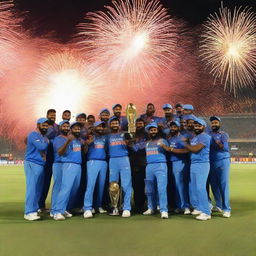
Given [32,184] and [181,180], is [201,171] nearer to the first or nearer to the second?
[181,180]

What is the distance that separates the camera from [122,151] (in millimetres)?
7445

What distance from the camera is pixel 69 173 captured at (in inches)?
279

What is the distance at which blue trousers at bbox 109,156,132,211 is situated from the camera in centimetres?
737

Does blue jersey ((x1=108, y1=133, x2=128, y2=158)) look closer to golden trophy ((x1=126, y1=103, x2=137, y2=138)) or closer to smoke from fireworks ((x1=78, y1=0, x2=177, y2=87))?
golden trophy ((x1=126, y1=103, x2=137, y2=138))

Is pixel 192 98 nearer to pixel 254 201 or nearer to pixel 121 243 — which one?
pixel 254 201

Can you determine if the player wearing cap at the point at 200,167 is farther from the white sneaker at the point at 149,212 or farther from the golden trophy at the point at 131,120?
the golden trophy at the point at 131,120

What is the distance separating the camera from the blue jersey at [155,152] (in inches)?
289

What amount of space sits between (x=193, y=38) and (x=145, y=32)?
14859 millimetres

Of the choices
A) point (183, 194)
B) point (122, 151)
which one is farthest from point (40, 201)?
point (183, 194)

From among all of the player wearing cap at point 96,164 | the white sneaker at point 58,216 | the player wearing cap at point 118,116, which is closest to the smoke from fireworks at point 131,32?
the player wearing cap at point 118,116

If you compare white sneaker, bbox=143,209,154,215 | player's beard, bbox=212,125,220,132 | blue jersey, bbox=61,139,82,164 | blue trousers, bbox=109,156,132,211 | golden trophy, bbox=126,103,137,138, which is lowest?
white sneaker, bbox=143,209,154,215

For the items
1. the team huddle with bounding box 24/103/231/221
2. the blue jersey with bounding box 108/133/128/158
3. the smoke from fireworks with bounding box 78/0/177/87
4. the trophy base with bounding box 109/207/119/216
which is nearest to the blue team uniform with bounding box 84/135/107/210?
the team huddle with bounding box 24/103/231/221

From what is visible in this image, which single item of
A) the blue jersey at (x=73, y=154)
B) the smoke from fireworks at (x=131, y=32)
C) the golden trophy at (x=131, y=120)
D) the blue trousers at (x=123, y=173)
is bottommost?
the blue trousers at (x=123, y=173)

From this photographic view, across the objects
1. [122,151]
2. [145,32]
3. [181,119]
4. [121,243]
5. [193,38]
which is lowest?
[121,243]
